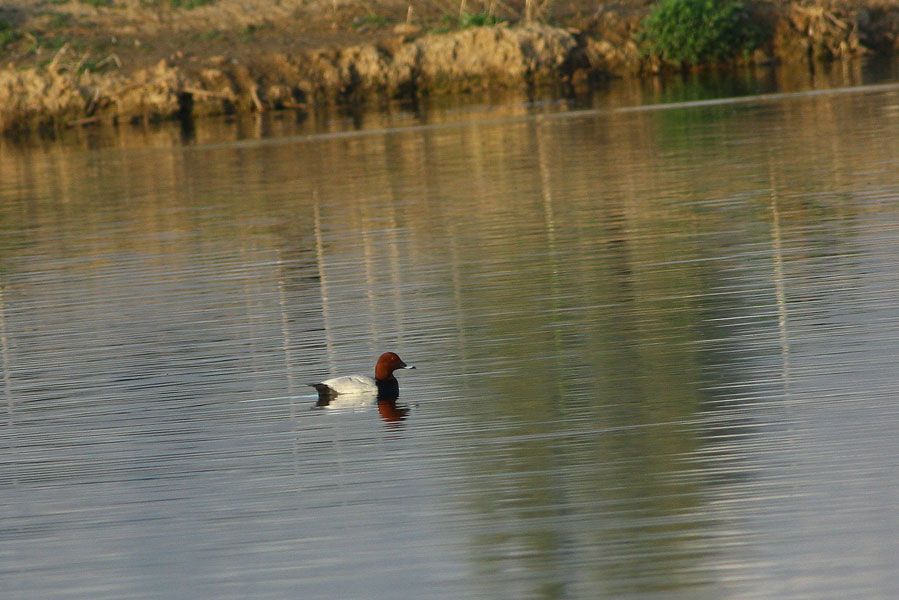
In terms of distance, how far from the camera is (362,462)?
430 inches

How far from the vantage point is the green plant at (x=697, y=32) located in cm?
5388

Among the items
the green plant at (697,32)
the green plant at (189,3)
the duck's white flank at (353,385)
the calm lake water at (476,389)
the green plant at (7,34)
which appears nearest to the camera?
the calm lake water at (476,389)

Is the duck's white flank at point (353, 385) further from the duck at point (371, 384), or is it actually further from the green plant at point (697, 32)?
the green plant at point (697, 32)

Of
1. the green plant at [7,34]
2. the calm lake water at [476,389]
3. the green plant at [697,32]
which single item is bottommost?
the calm lake water at [476,389]

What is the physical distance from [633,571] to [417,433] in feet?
11.1

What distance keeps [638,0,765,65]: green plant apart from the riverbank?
21.2 inches

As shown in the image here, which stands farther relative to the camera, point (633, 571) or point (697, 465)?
point (697, 465)

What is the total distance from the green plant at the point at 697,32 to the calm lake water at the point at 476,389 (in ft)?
89.3

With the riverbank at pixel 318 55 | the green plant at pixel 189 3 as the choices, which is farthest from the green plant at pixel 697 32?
the green plant at pixel 189 3

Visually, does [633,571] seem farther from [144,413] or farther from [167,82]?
[167,82]

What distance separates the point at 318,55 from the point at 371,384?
42.8m

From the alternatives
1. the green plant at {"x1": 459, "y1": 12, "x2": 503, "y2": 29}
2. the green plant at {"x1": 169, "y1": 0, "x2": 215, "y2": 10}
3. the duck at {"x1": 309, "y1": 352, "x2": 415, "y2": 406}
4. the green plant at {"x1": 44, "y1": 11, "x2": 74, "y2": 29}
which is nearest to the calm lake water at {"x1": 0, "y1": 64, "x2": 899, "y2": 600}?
the duck at {"x1": 309, "y1": 352, "x2": 415, "y2": 406}

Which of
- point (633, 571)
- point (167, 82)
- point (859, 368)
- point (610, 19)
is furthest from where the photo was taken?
point (610, 19)

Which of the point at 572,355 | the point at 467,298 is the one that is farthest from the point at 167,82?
the point at 572,355
